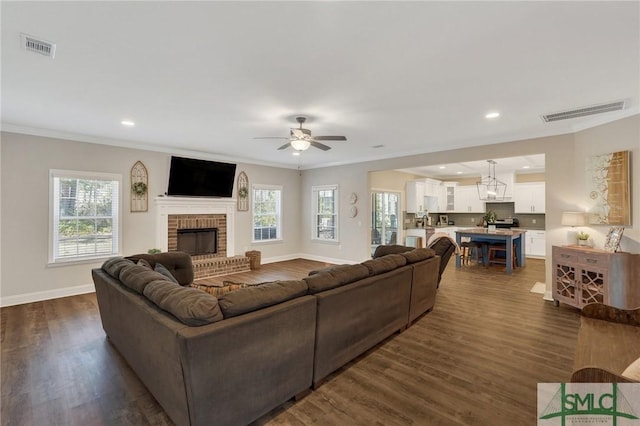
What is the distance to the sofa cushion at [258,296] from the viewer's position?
1.87 m

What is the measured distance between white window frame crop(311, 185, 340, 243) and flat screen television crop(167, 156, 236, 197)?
7.92 feet

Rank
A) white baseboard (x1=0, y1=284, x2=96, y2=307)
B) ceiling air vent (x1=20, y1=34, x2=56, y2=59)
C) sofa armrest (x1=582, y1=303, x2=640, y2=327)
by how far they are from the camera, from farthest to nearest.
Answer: white baseboard (x1=0, y1=284, x2=96, y2=307)
ceiling air vent (x1=20, y1=34, x2=56, y2=59)
sofa armrest (x1=582, y1=303, x2=640, y2=327)

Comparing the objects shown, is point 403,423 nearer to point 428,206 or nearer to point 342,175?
point 342,175

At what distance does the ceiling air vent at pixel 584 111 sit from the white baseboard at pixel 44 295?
25.2 feet

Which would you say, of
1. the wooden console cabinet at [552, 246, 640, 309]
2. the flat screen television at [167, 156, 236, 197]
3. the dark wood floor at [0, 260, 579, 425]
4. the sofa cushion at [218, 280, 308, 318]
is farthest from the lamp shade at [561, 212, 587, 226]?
the flat screen television at [167, 156, 236, 197]

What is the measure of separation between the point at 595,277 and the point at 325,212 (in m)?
5.67

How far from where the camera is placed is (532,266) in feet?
24.3

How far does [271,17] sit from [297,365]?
2.47 meters

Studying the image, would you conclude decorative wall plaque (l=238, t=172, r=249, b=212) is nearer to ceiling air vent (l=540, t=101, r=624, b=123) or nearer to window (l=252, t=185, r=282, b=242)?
window (l=252, t=185, r=282, b=242)

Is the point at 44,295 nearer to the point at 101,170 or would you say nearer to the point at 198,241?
the point at 101,170

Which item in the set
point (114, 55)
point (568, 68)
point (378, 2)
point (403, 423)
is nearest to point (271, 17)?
point (378, 2)

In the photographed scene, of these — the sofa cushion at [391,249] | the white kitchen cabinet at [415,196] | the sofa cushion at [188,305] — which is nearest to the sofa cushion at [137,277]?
the sofa cushion at [188,305]

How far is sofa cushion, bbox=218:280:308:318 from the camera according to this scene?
1.87 meters

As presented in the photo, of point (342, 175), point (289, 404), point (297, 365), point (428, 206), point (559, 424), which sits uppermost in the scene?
point (342, 175)
